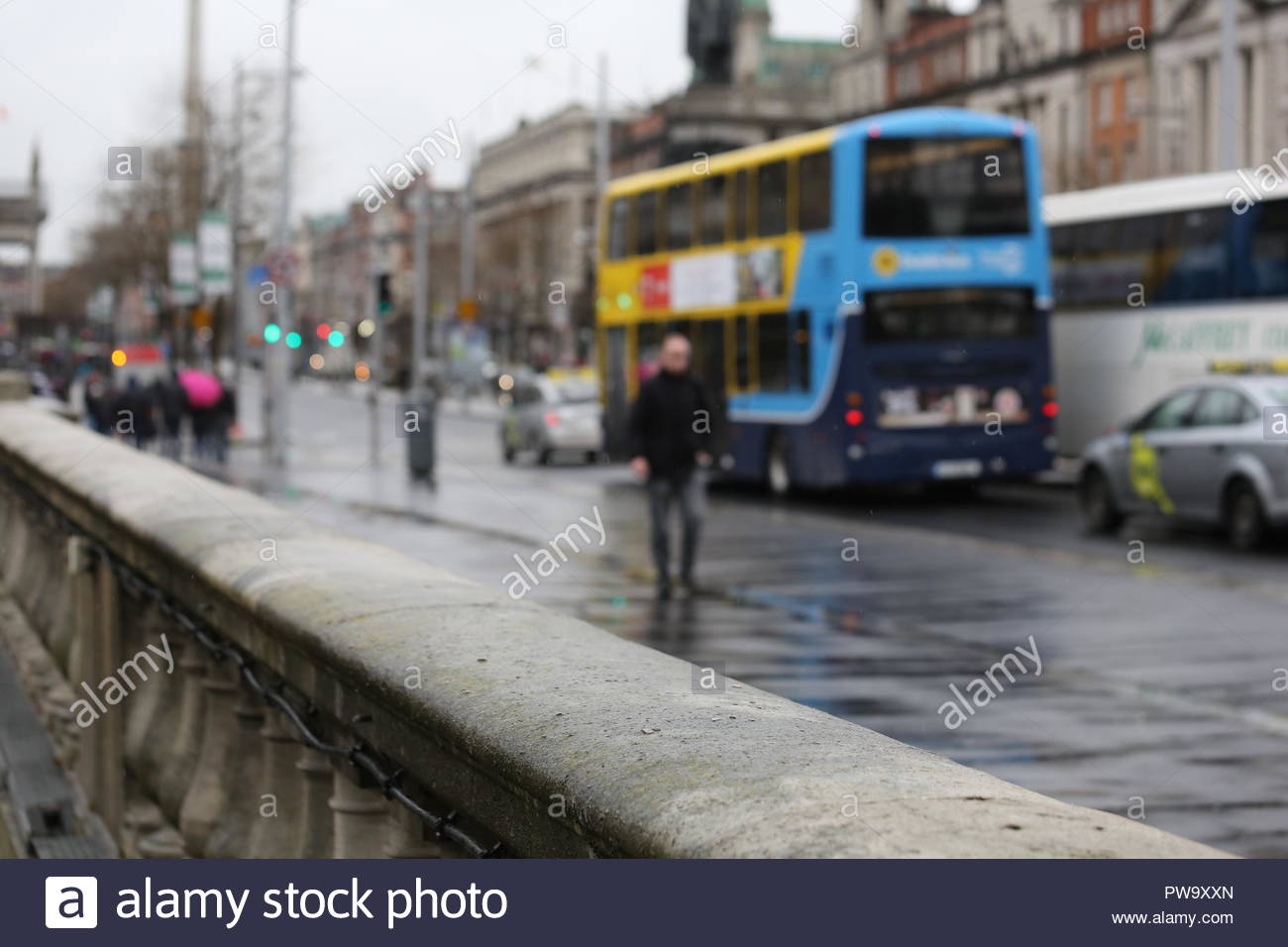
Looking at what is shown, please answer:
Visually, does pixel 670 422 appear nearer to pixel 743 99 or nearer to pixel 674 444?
pixel 674 444

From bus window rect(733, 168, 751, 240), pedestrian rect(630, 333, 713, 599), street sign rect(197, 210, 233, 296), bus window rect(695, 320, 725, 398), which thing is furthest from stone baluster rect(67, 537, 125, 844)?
street sign rect(197, 210, 233, 296)

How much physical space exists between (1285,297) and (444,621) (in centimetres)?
2049

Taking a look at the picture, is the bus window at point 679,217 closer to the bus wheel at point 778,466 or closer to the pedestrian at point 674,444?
the bus wheel at point 778,466

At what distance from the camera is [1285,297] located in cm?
2316

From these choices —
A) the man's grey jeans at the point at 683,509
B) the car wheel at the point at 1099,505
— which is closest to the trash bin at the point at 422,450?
the car wheel at the point at 1099,505

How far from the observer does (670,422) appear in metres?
14.6

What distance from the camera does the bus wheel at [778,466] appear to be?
24.9 meters

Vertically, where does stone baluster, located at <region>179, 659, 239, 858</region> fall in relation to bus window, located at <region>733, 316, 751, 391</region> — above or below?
below

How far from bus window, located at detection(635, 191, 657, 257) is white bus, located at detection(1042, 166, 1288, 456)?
5.41m

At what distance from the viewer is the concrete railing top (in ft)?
7.73

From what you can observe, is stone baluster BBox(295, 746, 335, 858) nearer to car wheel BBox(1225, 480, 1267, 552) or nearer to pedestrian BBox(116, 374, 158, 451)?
car wheel BBox(1225, 480, 1267, 552)

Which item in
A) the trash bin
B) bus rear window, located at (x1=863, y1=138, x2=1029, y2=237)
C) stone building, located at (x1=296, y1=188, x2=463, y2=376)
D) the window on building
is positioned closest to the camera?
bus rear window, located at (x1=863, y1=138, x2=1029, y2=237)
